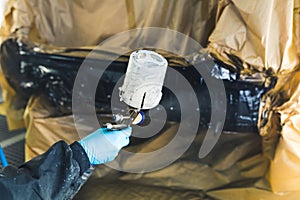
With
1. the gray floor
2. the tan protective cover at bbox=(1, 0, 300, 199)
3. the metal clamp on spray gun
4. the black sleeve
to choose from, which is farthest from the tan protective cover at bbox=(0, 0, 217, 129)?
the black sleeve

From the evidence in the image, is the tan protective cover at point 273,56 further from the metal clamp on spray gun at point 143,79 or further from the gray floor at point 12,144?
the gray floor at point 12,144

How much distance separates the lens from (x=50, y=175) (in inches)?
27.9

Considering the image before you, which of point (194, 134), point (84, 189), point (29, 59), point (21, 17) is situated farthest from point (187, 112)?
point (21, 17)

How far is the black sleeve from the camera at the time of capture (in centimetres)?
66

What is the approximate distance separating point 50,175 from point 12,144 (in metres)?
0.97

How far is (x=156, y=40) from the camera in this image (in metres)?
1.25

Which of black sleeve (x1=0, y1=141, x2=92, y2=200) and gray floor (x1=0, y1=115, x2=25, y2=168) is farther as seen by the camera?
gray floor (x1=0, y1=115, x2=25, y2=168)

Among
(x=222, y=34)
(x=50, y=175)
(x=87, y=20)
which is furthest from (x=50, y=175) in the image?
(x=87, y=20)

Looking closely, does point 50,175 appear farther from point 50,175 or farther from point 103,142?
point 103,142

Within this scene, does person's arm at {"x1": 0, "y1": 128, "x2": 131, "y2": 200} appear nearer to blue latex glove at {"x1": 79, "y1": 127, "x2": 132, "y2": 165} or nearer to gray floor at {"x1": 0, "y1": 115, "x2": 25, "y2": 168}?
blue latex glove at {"x1": 79, "y1": 127, "x2": 132, "y2": 165}

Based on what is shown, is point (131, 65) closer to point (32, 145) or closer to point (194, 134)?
point (194, 134)

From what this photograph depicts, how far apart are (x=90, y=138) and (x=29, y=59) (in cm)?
55

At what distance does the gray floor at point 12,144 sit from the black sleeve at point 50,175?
0.77 metres

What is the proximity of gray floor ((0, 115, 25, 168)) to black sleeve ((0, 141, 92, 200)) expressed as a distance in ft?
2.53
